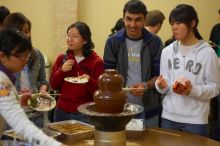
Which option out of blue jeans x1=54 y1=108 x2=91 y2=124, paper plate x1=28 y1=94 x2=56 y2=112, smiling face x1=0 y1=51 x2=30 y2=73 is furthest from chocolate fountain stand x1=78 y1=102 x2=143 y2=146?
blue jeans x1=54 y1=108 x2=91 y2=124

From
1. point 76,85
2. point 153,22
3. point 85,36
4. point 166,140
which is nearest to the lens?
point 166,140

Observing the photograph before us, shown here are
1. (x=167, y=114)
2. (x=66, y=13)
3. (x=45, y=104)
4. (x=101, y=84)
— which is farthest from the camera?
(x=66, y=13)

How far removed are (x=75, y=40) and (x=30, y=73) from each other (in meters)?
0.49

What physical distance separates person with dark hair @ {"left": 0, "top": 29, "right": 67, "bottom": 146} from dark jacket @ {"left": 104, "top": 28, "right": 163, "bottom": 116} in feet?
3.93

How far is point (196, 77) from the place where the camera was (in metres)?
2.86

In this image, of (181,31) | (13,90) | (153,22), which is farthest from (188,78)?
(153,22)

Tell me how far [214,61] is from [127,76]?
0.75m

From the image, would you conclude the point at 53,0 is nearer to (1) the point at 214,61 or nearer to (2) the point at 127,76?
(2) the point at 127,76

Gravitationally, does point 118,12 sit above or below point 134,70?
above

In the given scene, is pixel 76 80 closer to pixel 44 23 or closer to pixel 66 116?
pixel 66 116

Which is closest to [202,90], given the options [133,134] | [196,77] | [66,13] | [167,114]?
[196,77]

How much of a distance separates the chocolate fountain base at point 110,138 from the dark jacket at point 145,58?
1.20 metres

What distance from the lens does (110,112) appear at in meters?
2.05

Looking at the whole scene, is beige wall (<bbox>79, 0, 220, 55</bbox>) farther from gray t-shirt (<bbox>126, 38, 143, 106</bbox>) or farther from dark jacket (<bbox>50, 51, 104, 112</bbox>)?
gray t-shirt (<bbox>126, 38, 143, 106</bbox>)
